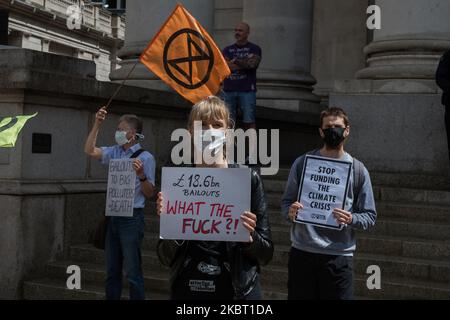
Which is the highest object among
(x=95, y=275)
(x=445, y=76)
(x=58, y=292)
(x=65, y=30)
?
(x=65, y=30)

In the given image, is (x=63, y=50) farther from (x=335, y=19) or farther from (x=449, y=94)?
(x=449, y=94)

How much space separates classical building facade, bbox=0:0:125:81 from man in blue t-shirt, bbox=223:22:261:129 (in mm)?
39008

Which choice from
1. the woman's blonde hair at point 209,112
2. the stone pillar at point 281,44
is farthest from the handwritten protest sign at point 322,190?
the stone pillar at point 281,44

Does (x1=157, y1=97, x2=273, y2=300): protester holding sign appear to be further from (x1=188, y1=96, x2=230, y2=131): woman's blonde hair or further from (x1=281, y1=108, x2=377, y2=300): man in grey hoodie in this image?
(x1=281, y1=108, x2=377, y2=300): man in grey hoodie

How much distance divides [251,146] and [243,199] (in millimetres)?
7533

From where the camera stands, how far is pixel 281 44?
14148 millimetres

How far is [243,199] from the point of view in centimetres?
438

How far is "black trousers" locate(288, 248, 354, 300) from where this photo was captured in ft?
16.4

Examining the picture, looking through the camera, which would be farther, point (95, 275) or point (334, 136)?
point (95, 275)

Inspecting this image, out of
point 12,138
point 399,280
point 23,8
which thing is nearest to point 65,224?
point 12,138

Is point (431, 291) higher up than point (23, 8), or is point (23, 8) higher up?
point (23, 8)

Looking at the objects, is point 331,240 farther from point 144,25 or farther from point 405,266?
point 144,25

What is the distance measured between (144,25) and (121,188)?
6452mm

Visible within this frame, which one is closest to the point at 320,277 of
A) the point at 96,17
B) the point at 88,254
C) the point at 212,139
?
the point at 212,139
